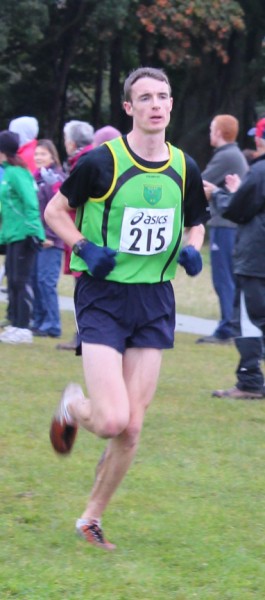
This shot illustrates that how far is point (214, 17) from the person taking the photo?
28547mm

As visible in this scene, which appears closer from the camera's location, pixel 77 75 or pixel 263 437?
pixel 263 437

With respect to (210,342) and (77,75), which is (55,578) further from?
(77,75)

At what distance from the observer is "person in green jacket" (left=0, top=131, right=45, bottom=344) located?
34.3ft

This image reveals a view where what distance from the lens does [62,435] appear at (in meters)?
5.26

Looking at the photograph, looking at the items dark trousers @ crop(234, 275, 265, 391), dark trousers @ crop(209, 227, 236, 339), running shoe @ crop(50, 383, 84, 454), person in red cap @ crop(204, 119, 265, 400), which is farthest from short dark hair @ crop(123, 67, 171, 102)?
dark trousers @ crop(209, 227, 236, 339)

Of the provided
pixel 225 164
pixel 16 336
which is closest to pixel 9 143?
pixel 16 336

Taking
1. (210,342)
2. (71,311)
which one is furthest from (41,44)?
(210,342)

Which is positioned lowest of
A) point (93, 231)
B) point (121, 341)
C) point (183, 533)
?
point (183, 533)

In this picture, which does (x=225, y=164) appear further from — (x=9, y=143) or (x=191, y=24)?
(x=191, y=24)

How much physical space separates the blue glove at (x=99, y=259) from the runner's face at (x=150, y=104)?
1.78 ft

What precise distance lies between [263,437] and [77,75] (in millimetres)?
33861

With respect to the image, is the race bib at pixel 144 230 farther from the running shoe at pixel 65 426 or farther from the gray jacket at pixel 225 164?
the gray jacket at pixel 225 164

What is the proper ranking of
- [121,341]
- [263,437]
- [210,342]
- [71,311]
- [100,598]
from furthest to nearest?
[71,311], [210,342], [263,437], [121,341], [100,598]

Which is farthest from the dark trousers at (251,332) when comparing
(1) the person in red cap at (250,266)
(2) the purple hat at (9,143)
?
(2) the purple hat at (9,143)
